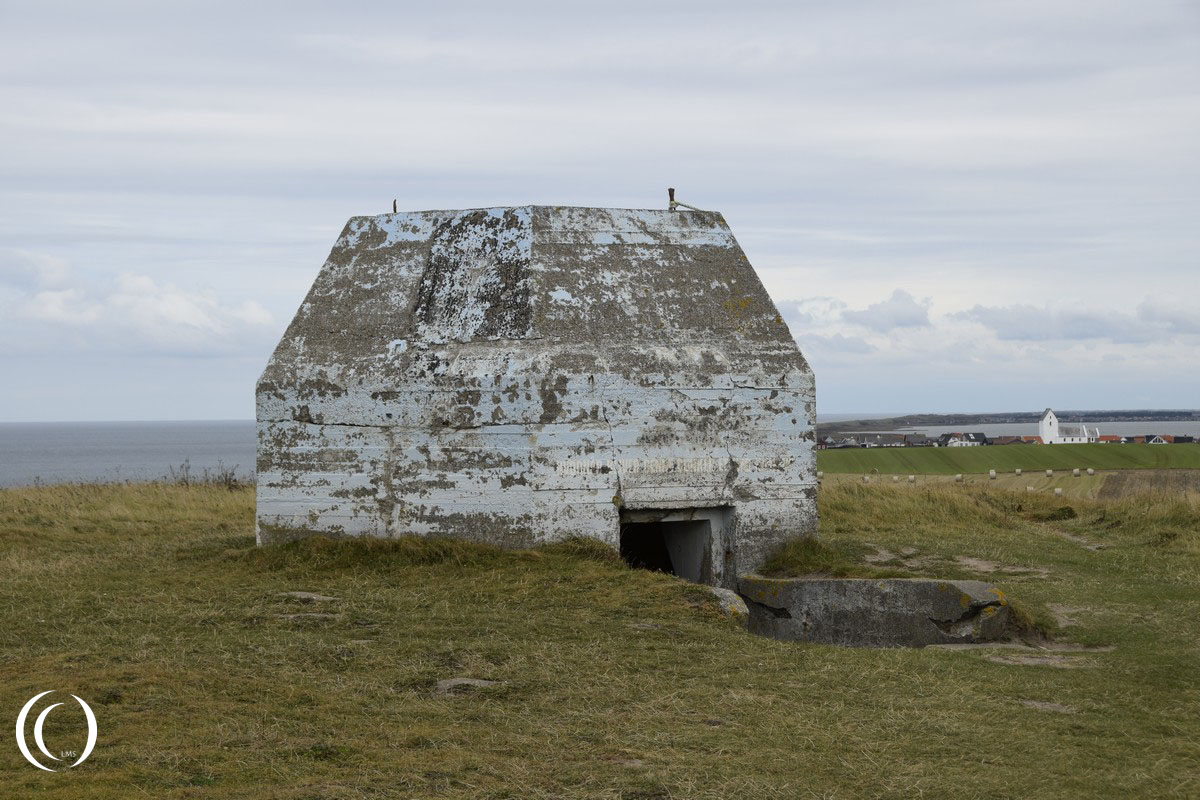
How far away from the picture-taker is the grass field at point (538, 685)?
526cm

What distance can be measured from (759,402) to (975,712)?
17.4ft

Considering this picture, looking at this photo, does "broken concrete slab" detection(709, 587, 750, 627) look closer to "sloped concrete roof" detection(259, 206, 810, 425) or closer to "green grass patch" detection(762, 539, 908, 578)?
"green grass patch" detection(762, 539, 908, 578)

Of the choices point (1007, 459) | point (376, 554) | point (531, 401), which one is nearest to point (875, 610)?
point (531, 401)

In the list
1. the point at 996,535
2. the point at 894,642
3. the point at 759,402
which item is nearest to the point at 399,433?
the point at 759,402

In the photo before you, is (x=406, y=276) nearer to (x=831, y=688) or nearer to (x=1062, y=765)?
(x=831, y=688)

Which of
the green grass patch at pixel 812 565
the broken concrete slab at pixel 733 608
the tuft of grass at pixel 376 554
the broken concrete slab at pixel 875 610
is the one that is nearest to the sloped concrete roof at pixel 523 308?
the tuft of grass at pixel 376 554

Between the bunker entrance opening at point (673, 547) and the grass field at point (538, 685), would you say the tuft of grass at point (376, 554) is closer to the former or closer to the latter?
the grass field at point (538, 685)

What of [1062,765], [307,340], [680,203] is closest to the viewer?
[1062,765]

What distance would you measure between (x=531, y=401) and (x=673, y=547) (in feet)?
9.54

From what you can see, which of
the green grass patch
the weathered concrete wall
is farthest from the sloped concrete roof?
the green grass patch

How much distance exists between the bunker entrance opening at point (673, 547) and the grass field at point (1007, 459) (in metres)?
27.2

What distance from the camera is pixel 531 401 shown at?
1106 cm

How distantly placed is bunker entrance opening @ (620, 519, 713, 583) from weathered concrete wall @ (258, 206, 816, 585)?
0.36m

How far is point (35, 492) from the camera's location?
18.4 m
